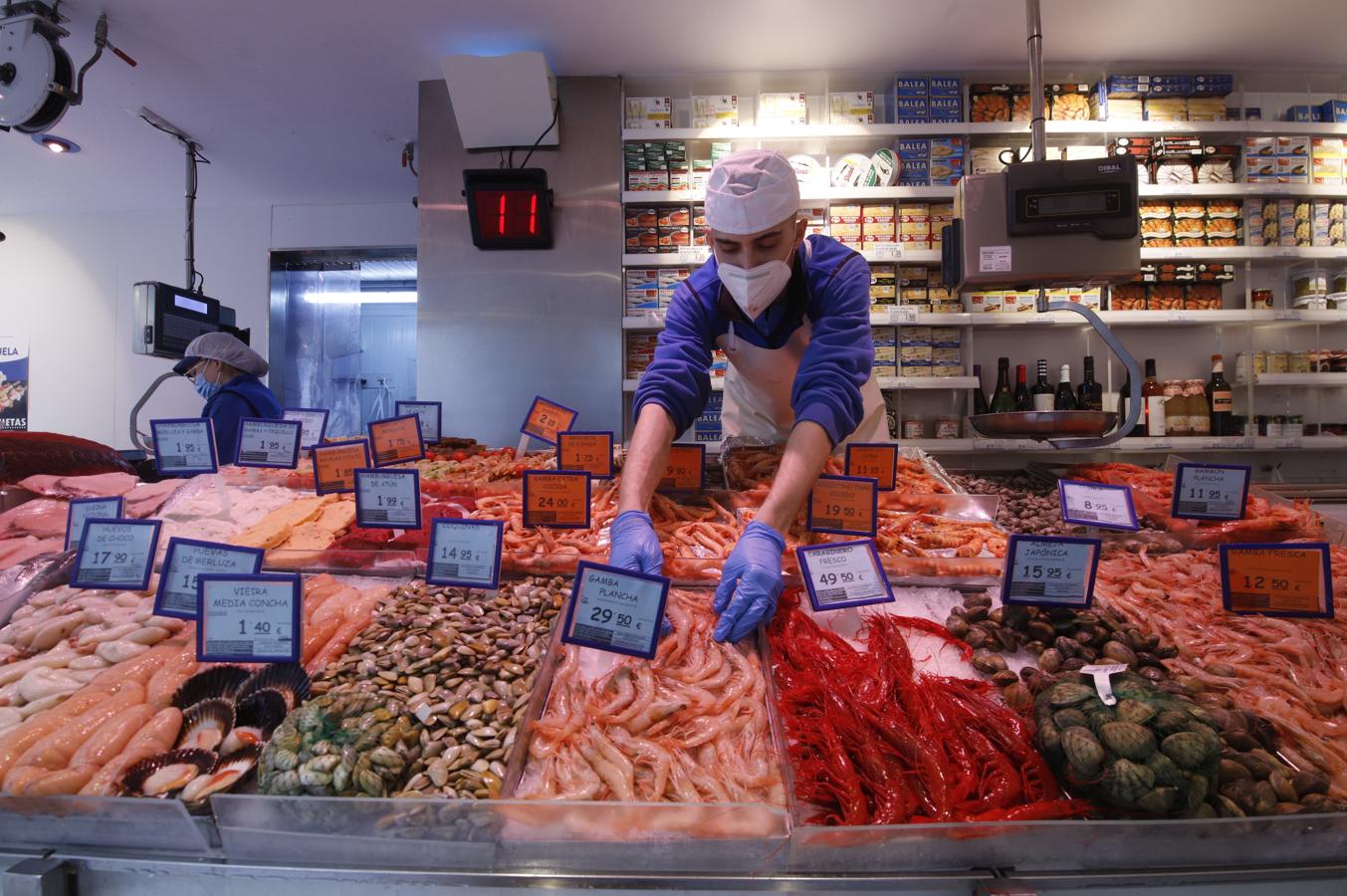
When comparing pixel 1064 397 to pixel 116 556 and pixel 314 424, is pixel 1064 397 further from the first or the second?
pixel 116 556

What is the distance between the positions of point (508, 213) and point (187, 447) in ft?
9.37

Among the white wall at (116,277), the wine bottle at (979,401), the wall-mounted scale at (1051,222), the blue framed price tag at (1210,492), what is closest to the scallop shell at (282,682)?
the blue framed price tag at (1210,492)

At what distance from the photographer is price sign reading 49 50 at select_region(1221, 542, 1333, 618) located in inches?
54.9

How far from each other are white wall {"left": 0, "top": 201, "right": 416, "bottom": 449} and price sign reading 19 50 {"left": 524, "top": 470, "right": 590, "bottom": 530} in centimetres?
584

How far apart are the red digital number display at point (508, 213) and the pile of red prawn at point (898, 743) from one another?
3.69 metres

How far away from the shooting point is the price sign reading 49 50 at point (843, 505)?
1.65 meters

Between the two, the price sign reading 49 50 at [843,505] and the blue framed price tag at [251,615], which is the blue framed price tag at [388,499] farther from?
the price sign reading 49 50 at [843,505]

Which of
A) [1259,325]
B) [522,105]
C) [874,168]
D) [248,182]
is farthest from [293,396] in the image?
[1259,325]

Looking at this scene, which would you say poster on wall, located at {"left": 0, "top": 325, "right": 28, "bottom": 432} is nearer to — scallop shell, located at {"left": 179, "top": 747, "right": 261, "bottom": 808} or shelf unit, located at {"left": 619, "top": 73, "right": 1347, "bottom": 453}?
shelf unit, located at {"left": 619, "top": 73, "right": 1347, "bottom": 453}

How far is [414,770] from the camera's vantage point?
3.35 ft

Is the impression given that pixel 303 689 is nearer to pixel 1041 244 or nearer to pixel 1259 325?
pixel 1041 244

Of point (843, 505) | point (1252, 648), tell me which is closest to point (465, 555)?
point (843, 505)

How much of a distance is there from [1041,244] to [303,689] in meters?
3.60

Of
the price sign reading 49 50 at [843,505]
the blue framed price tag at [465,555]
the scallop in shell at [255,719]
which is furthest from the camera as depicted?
the price sign reading 49 50 at [843,505]
